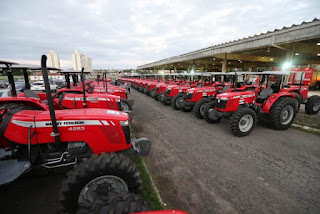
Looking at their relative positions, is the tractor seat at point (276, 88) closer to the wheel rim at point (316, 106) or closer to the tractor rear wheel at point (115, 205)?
the wheel rim at point (316, 106)

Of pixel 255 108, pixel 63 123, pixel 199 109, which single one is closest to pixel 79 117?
pixel 63 123

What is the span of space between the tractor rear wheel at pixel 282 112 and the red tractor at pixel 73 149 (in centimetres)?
470

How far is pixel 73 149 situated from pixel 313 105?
9.14 metres

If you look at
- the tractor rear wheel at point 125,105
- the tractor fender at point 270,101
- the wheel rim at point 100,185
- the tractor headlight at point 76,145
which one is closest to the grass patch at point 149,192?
the wheel rim at point 100,185

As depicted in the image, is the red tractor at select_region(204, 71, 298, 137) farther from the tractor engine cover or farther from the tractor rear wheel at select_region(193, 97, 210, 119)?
the tractor engine cover

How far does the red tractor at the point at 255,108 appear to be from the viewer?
4553 millimetres

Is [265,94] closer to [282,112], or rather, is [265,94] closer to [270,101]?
[270,101]

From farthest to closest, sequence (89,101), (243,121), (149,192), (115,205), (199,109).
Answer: (199,109) → (89,101) → (243,121) → (149,192) → (115,205)

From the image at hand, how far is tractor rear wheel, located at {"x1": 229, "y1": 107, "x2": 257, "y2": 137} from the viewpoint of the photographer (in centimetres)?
444

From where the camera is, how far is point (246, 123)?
4824 millimetres

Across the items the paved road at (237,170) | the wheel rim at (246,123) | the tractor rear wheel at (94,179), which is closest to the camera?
the tractor rear wheel at (94,179)

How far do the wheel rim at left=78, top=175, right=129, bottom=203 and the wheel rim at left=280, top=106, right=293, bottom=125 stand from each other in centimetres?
553

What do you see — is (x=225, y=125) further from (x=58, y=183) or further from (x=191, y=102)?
(x=58, y=183)

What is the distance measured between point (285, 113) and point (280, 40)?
19.2 ft
